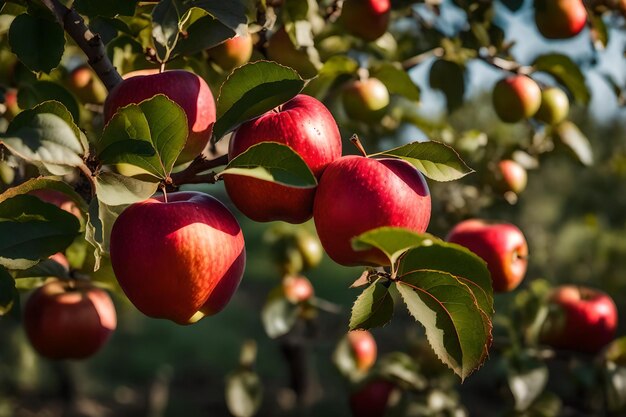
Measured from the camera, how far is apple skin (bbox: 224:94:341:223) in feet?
2.15

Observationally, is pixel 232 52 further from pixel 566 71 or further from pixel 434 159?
pixel 566 71

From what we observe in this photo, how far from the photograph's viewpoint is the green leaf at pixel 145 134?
608 mm

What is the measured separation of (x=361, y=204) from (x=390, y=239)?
0.35 ft

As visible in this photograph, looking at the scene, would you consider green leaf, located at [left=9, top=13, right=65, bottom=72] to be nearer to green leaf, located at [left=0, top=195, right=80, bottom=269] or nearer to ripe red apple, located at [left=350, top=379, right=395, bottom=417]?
green leaf, located at [left=0, top=195, right=80, bottom=269]

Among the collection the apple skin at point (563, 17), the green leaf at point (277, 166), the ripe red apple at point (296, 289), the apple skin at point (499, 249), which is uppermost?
the green leaf at point (277, 166)

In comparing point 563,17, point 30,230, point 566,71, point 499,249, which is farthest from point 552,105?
point 30,230

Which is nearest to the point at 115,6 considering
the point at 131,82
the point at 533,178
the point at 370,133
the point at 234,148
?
the point at 131,82

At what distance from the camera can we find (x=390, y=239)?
52 centimetres

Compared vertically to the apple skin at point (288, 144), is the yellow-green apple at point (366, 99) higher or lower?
lower

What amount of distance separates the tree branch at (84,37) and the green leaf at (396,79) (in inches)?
18.6

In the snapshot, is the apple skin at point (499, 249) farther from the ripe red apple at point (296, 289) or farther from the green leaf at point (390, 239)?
the green leaf at point (390, 239)

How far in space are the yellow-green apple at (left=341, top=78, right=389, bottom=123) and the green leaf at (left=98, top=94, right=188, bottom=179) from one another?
2.01 feet

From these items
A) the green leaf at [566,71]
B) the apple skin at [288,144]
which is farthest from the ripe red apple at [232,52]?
the green leaf at [566,71]

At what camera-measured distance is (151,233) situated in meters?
0.63
